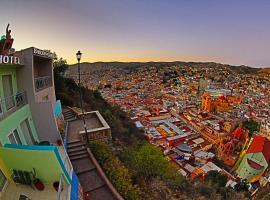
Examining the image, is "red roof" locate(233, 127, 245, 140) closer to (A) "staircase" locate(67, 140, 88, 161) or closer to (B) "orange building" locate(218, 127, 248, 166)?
(B) "orange building" locate(218, 127, 248, 166)

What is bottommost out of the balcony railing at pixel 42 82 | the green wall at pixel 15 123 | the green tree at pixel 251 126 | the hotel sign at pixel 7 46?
the green tree at pixel 251 126

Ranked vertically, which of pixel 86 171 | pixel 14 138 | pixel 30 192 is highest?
pixel 14 138

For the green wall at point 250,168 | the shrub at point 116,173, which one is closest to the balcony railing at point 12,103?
the shrub at point 116,173

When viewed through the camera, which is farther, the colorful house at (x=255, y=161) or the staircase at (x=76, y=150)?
the colorful house at (x=255, y=161)

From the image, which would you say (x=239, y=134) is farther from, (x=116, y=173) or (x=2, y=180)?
(x=2, y=180)

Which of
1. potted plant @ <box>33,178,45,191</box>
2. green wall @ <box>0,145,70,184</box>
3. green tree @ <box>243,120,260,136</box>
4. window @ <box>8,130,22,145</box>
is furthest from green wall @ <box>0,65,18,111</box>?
green tree @ <box>243,120,260,136</box>

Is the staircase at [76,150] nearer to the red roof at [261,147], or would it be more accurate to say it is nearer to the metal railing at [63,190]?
the metal railing at [63,190]

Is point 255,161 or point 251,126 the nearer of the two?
point 255,161


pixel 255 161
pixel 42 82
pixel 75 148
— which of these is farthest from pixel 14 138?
pixel 255 161
